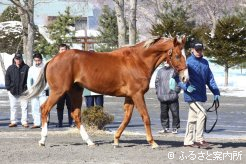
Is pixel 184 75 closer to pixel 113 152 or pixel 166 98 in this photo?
pixel 113 152

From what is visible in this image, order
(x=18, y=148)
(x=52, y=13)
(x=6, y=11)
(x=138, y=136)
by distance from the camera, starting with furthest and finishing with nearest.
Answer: (x=52, y=13) < (x=6, y=11) < (x=138, y=136) < (x=18, y=148)

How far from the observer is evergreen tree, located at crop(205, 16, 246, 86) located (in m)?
43.5

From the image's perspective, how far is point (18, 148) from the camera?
13102 millimetres

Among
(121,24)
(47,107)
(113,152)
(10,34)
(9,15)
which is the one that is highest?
(9,15)

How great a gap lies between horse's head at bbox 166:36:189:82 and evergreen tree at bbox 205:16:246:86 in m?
30.7

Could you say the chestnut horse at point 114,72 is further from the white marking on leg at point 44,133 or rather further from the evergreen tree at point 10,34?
the evergreen tree at point 10,34

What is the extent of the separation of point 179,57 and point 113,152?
6.50ft

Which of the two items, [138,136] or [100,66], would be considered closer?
[100,66]

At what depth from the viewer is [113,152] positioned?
12.6 meters

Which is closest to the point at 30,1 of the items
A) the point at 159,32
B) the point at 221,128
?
the point at 159,32

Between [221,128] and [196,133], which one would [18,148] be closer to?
[196,133]

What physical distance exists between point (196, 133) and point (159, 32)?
34358 millimetres

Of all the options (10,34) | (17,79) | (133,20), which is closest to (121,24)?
(133,20)

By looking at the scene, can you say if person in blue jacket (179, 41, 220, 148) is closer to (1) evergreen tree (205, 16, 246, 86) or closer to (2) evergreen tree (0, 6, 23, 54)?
(1) evergreen tree (205, 16, 246, 86)
